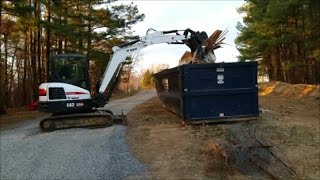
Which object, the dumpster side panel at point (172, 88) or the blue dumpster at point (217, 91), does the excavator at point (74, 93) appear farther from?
the blue dumpster at point (217, 91)

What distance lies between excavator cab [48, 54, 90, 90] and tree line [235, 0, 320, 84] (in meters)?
19.5

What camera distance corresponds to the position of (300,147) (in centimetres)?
1012

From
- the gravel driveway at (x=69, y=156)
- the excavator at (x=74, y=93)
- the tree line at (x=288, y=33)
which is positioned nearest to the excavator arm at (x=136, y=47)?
the excavator at (x=74, y=93)

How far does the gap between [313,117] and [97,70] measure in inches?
862

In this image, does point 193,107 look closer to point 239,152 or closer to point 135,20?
point 239,152

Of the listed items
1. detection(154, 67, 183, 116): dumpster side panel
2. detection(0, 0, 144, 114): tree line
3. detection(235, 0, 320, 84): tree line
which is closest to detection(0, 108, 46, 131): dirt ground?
detection(0, 0, 144, 114): tree line

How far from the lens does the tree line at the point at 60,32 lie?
26.5m

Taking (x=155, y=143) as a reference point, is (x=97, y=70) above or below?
above

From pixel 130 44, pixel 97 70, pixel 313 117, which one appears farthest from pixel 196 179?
pixel 97 70

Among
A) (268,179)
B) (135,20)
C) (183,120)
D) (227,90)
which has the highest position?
(135,20)

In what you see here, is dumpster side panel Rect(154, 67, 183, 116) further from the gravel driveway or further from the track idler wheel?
the track idler wheel

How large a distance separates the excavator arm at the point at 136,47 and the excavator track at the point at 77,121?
0.69 metres

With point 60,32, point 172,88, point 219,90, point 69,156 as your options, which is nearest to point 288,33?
point 60,32

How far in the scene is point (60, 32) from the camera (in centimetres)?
2430
